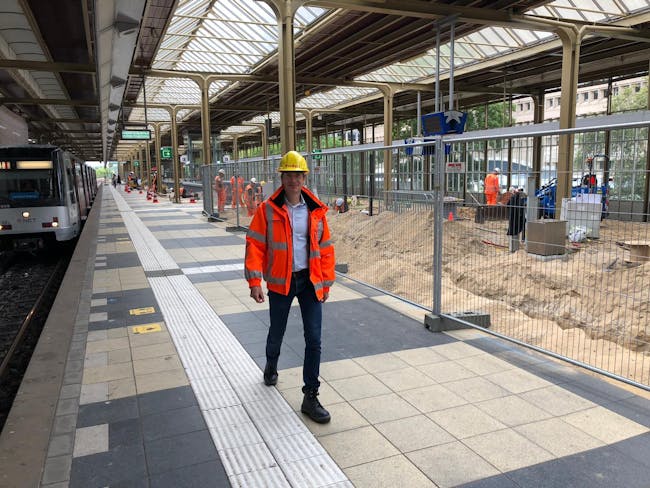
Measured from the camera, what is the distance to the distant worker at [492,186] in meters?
5.43

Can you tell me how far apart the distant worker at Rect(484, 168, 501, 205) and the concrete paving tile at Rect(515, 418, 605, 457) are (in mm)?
2420

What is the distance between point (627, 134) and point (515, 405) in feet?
11.8

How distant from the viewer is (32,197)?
12391 millimetres

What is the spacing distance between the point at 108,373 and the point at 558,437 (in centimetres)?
369

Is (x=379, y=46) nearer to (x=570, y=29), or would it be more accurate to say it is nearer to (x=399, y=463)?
(x=570, y=29)

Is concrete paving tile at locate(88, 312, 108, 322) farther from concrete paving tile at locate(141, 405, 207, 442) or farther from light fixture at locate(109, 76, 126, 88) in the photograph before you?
light fixture at locate(109, 76, 126, 88)

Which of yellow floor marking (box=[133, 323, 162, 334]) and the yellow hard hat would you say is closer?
A: the yellow hard hat

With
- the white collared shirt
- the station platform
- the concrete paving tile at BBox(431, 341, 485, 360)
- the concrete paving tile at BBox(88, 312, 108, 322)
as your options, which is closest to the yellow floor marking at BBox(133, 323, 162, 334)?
the station platform

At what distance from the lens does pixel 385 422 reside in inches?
147

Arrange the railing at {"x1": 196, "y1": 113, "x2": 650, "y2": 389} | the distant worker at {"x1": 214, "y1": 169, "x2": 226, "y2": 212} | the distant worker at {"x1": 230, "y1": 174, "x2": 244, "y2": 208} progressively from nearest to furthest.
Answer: the railing at {"x1": 196, "y1": 113, "x2": 650, "y2": 389}
the distant worker at {"x1": 230, "y1": 174, "x2": 244, "y2": 208}
the distant worker at {"x1": 214, "y1": 169, "x2": 226, "y2": 212}

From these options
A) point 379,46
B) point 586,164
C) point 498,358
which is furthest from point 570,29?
point 498,358

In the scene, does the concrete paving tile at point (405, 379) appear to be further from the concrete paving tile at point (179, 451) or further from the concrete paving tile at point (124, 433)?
the concrete paving tile at point (124, 433)

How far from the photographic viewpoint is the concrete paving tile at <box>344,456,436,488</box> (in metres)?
3.01

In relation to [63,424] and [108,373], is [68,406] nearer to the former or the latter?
[63,424]
